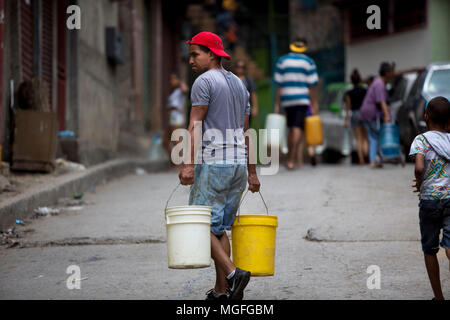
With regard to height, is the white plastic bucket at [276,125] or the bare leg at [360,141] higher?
the white plastic bucket at [276,125]

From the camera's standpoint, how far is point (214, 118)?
15.7 feet

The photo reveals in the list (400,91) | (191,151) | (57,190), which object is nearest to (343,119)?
(400,91)

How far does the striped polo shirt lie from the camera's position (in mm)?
12251

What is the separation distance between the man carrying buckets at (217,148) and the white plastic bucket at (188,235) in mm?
209

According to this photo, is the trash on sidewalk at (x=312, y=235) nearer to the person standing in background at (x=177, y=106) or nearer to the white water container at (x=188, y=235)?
the white water container at (x=188, y=235)

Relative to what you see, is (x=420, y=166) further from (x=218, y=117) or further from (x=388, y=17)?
(x=388, y=17)

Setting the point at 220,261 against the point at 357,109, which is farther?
the point at 357,109

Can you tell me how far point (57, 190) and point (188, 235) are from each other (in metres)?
5.08

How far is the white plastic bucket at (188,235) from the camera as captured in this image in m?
4.47

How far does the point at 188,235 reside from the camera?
4.48 metres

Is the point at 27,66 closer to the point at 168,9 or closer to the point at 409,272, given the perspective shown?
the point at 409,272

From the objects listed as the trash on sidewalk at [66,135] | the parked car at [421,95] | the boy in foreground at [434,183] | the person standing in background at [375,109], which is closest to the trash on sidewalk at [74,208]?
the trash on sidewalk at [66,135]
